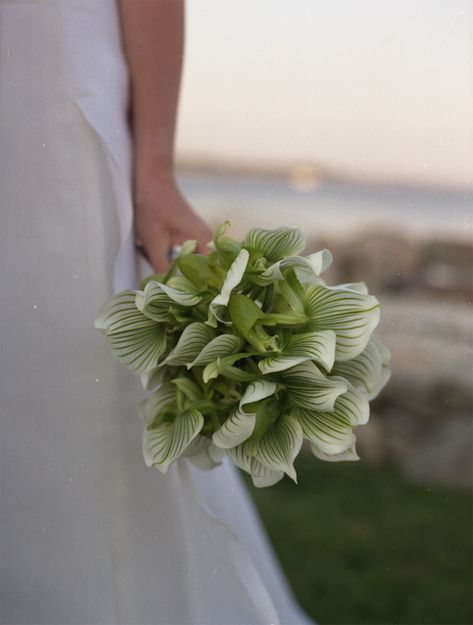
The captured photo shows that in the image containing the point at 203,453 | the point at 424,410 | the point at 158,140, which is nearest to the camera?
the point at 203,453

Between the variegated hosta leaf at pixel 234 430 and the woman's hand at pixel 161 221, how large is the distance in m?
0.24

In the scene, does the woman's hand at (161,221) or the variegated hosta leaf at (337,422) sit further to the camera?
the woman's hand at (161,221)

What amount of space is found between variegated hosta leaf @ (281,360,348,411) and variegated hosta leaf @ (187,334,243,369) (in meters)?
0.05

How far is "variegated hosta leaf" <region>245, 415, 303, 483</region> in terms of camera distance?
765 millimetres

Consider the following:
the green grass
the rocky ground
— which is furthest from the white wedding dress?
the rocky ground

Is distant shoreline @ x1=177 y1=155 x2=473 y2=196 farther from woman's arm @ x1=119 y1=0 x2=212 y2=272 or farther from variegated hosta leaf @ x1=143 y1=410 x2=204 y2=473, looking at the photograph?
variegated hosta leaf @ x1=143 y1=410 x2=204 y2=473

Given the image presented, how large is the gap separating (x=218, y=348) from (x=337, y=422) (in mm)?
119

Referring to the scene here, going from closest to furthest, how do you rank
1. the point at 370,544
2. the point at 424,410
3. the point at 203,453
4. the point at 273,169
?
the point at 203,453 → the point at 370,544 → the point at 424,410 → the point at 273,169

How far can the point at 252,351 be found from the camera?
77cm

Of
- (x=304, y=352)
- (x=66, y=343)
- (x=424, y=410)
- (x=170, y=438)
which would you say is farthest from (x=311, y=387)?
(x=424, y=410)

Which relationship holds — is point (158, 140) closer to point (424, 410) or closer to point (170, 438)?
point (170, 438)

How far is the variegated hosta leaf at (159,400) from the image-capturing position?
0.82 metres

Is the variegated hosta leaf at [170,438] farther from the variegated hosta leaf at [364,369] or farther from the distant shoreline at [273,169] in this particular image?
the distant shoreline at [273,169]

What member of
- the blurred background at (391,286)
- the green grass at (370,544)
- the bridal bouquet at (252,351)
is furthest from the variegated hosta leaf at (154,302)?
the green grass at (370,544)
